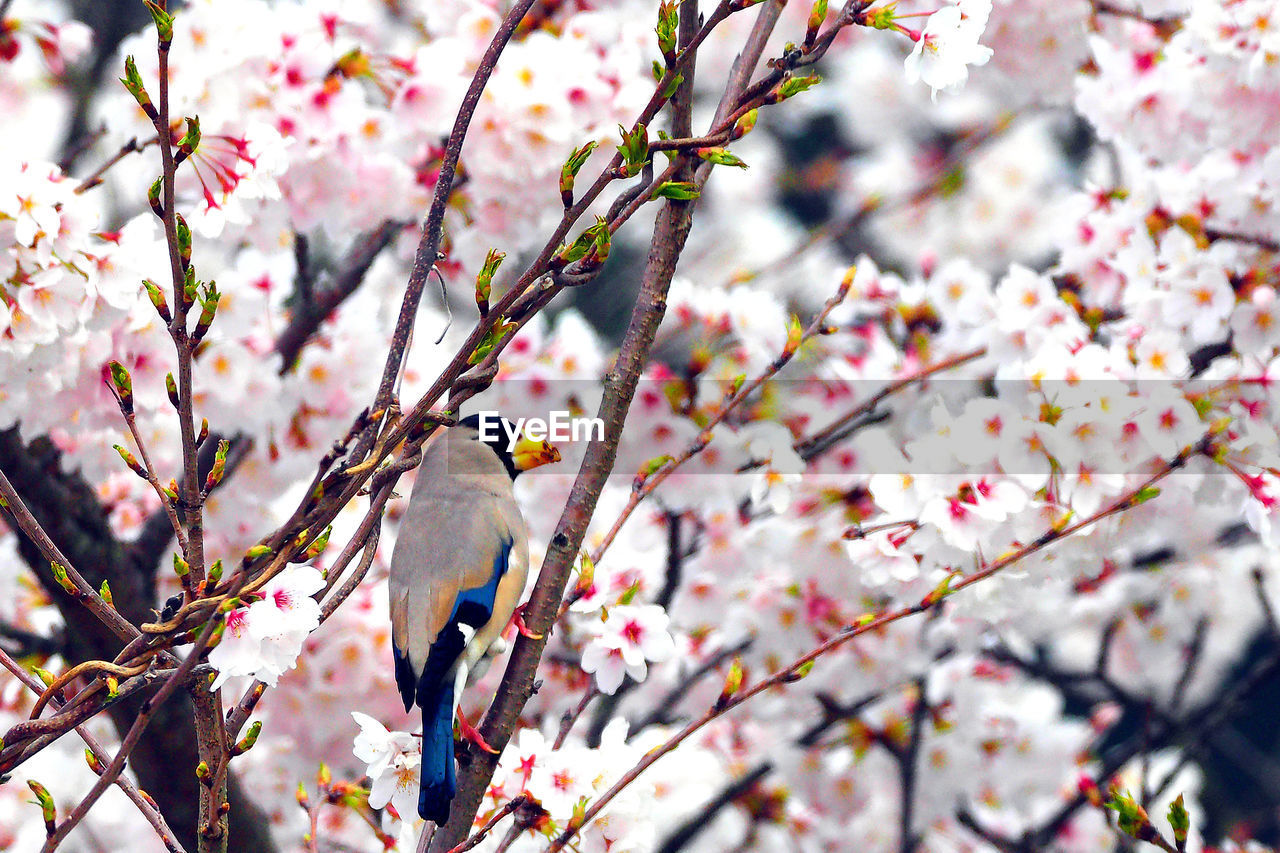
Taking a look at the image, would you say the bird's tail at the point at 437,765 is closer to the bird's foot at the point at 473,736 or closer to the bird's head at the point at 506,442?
the bird's foot at the point at 473,736

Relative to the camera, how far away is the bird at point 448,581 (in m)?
1.60

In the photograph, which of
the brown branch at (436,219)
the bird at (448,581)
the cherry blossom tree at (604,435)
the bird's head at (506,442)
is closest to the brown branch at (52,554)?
the cherry blossom tree at (604,435)

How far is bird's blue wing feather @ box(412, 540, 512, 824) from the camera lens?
1514 mm

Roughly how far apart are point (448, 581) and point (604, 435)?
0.35 metres

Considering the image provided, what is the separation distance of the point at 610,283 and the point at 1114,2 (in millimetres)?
4617

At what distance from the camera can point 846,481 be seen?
3.06 m

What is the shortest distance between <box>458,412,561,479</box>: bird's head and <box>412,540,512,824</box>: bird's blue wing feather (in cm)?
23

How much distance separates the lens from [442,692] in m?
1.67

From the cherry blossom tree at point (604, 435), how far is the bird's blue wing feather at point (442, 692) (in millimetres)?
64

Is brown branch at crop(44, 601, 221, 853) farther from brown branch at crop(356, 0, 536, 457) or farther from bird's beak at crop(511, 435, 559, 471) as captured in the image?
bird's beak at crop(511, 435, 559, 471)

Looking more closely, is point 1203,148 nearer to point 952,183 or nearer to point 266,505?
point 952,183

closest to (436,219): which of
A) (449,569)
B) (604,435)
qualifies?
(604,435)

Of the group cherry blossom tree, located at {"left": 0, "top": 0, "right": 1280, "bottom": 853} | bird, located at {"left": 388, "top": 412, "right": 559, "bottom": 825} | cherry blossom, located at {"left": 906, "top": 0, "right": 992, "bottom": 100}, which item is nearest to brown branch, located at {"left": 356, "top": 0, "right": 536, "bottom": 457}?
cherry blossom tree, located at {"left": 0, "top": 0, "right": 1280, "bottom": 853}

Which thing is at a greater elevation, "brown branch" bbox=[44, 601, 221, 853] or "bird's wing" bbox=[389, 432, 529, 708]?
"bird's wing" bbox=[389, 432, 529, 708]
